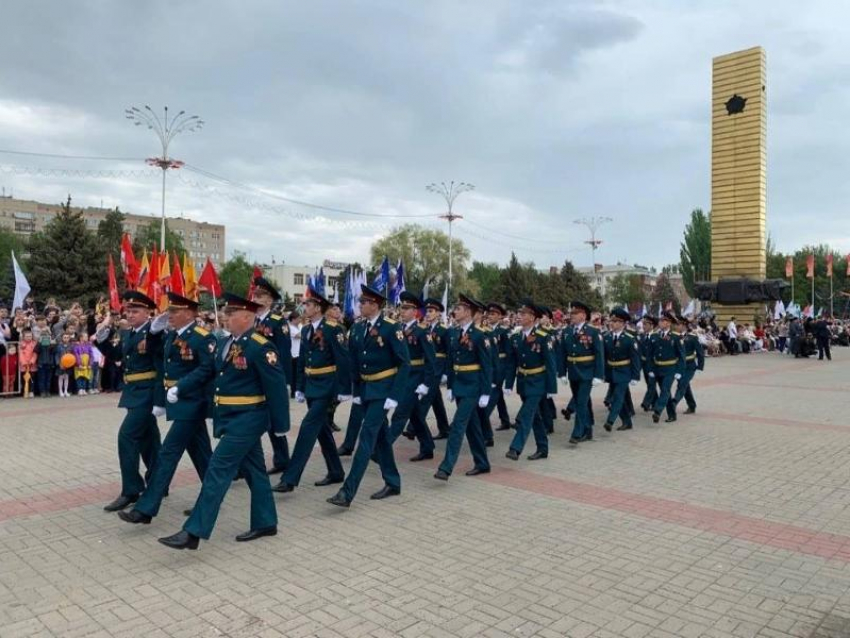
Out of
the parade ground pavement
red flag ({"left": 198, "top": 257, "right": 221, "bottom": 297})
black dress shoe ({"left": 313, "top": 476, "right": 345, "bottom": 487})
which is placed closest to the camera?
the parade ground pavement

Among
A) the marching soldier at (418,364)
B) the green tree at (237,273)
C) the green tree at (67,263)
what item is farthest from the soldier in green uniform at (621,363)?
the green tree at (237,273)

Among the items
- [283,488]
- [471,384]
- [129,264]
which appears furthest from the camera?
[129,264]

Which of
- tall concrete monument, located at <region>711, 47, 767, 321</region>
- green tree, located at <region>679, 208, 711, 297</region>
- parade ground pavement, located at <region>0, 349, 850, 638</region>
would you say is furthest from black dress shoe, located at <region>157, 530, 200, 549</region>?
green tree, located at <region>679, 208, 711, 297</region>

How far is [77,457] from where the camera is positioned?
7.89m

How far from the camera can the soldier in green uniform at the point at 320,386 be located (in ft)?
20.9

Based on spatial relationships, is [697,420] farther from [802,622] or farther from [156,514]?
[156,514]

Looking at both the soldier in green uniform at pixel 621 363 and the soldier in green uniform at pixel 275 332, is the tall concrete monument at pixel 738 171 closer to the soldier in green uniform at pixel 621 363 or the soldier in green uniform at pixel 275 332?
the soldier in green uniform at pixel 621 363

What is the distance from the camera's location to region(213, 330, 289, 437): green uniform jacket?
16.4 ft

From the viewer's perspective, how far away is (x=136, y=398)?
573cm

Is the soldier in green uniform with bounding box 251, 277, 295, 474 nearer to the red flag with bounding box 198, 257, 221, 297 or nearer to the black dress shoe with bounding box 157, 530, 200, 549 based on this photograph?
the black dress shoe with bounding box 157, 530, 200, 549

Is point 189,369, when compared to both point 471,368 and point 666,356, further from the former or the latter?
point 666,356

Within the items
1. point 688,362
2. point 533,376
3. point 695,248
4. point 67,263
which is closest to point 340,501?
point 533,376

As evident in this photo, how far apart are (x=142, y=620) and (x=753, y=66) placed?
33.3 m

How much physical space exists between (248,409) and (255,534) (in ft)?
3.08
